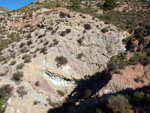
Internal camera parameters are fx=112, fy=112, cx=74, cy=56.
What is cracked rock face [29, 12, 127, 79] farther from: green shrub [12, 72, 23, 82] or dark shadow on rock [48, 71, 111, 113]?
green shrub [12, 72, 23, 82]

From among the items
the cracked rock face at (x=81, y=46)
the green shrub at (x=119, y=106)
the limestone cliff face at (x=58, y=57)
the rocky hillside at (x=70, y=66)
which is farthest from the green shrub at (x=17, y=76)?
the green shrub at (x=119, y=106)

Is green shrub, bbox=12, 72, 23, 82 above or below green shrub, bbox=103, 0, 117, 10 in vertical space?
below

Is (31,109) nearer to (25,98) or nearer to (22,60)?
(25,98)

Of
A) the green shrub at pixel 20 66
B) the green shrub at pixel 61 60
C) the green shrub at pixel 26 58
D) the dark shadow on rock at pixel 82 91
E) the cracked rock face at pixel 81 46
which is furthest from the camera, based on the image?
the cracked rock face at pixel 81 46

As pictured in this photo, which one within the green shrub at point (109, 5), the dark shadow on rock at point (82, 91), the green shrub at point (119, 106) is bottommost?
the dark shadow on rock at point (82, 91)

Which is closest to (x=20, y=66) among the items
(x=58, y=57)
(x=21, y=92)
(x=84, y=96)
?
(x=21, y=92)

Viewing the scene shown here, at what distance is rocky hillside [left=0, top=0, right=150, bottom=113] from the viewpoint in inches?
351

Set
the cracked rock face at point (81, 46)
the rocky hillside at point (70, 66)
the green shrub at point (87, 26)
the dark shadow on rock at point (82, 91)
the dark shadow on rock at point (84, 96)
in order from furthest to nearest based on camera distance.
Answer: the green shrub at point (87, 26)
the cracked rock face at point (81, 46)
the dark shadow on rock at point (82, 91)
the rocky hillside at point (70, 66)
the dark shadow on rock at point (84, 96)

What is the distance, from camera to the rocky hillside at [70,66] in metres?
8.91

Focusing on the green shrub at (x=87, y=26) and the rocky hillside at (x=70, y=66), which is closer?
the rocky hillside at (x=70, y=66)

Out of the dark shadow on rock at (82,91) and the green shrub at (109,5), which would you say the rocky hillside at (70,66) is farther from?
the green shrub at (109,5)

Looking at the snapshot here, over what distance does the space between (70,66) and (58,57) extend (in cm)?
174

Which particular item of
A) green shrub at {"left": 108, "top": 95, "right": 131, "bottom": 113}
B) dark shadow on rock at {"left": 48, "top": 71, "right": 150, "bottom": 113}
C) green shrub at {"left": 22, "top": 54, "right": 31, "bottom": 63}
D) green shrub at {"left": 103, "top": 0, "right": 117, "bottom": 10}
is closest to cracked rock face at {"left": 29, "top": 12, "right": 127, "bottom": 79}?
green shrub at {"left": 22, "top": 54, "right": 31, "bottom": 63}

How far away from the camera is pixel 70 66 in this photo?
1295cm
